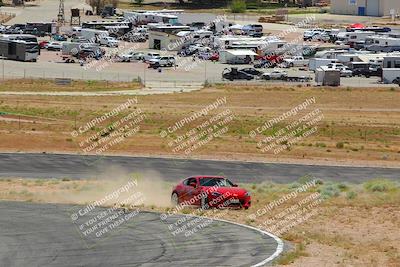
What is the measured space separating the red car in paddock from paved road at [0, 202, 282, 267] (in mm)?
2560

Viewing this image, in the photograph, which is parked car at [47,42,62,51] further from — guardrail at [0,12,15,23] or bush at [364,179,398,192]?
bush at [364,179,398,192]

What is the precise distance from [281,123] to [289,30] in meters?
78.5

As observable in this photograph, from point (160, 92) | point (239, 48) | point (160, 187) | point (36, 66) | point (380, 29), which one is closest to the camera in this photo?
point (160, 187)

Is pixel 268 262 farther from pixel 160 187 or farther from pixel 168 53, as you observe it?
pixel 168 53

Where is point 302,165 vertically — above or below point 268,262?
below

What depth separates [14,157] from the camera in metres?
48.1

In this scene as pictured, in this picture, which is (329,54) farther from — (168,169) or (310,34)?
(168,169)

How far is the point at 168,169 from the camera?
45.2m

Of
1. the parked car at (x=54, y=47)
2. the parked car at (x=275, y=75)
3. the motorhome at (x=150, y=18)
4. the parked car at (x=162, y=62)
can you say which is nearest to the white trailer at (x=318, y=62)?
the parked car at (x=275, y=75)

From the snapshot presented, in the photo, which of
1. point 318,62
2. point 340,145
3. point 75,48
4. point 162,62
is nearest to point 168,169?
point 340,145

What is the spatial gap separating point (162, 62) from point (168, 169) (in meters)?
56.1

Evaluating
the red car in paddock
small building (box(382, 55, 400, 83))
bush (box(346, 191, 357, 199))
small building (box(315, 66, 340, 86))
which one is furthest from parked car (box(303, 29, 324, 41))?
the red car in paddock

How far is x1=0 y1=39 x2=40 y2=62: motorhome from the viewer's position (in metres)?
Answer: 101

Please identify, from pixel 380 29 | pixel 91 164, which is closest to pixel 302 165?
pixel 91 164
